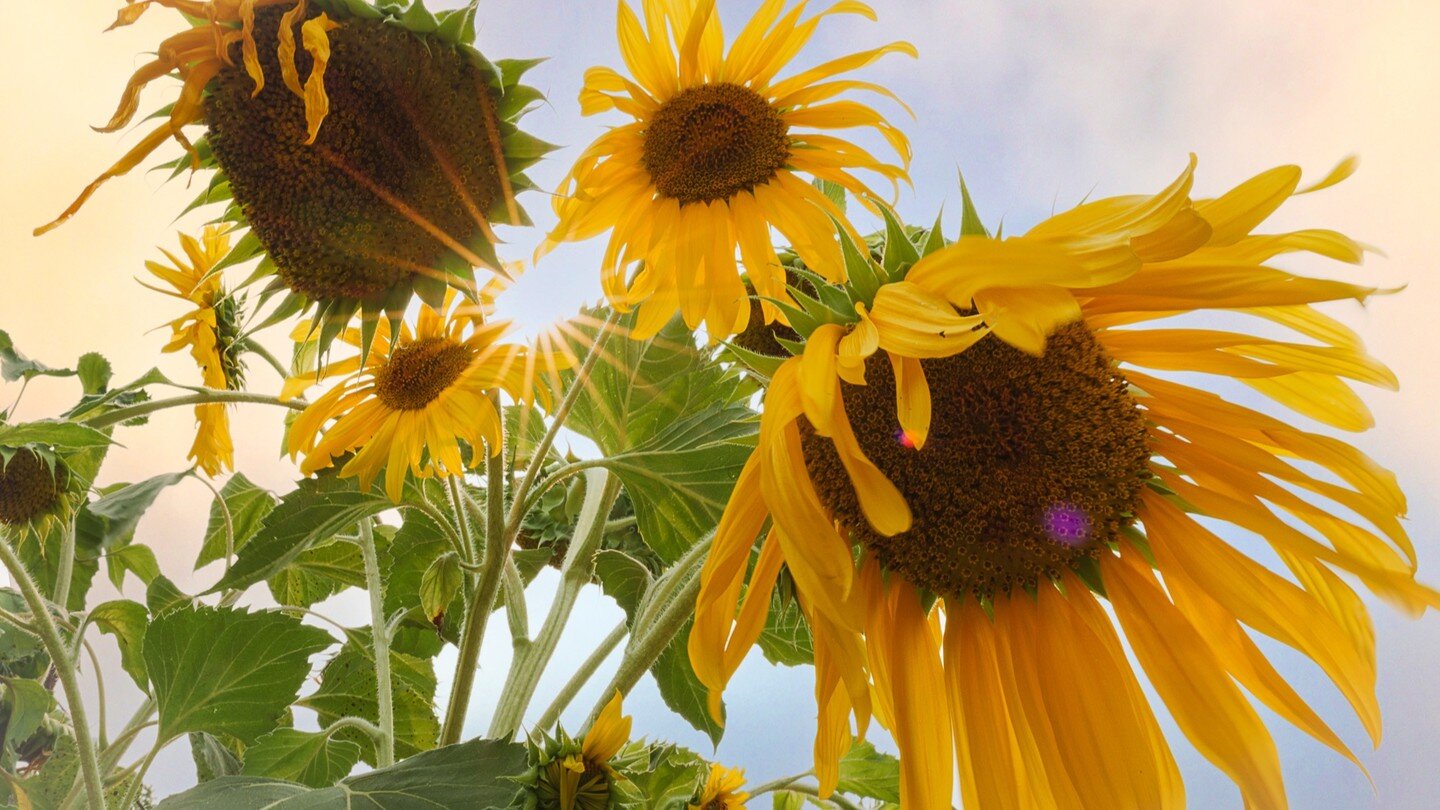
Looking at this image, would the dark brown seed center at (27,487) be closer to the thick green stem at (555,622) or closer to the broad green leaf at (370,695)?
the broad green leaf at (370,695)

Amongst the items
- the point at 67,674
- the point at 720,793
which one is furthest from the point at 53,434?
the point at 720,793

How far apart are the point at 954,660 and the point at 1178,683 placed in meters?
0.16

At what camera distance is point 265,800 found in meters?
0.95

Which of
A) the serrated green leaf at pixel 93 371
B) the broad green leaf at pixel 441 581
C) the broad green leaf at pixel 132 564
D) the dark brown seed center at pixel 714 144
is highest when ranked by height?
the dark brown seed center at pixel 714 144

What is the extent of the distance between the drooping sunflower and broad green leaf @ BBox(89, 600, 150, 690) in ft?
0.81

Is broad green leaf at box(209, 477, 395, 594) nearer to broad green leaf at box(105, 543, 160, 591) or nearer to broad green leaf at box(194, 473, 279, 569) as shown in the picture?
broad green leaf at box(194, 473, 279, 569)

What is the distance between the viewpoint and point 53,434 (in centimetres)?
116

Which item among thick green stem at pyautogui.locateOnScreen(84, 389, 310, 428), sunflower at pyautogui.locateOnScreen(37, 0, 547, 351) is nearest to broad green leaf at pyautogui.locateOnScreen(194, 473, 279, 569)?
thick green stem at pyautogui.locateOnScreen(84, 389, 310, 428)

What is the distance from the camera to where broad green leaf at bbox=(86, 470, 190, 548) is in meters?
1.48

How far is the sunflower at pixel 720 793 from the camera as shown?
1.28m

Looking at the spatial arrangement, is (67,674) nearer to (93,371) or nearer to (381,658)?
(381,658)

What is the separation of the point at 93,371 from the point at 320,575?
1.76 feet

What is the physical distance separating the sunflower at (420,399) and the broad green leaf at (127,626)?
1.76 ft

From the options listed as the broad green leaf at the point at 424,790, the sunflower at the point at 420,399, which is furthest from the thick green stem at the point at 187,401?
the broad green leaf at the point at 424,790
